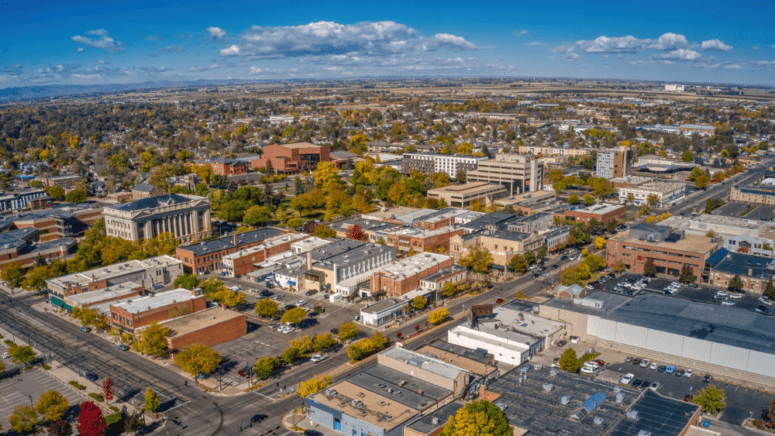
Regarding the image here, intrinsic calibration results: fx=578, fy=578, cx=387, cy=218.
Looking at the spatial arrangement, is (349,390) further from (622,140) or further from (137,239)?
(622,140)

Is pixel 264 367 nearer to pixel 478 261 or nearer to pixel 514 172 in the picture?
pixel 478 261

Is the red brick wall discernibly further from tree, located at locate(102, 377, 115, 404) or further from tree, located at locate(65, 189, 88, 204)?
tree, located at locate(65, 189, 88, 204)

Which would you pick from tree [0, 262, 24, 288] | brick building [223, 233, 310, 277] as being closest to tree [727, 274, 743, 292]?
brick building [223, 233, 310, 277]

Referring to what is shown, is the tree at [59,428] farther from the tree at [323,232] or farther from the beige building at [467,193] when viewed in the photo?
the beige building at [467,193]

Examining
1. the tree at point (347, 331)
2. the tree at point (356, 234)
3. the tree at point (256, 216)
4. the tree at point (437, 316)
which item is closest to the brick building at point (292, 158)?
the tree at point (256, 216)

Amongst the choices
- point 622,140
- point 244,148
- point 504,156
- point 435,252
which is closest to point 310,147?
point 244,148

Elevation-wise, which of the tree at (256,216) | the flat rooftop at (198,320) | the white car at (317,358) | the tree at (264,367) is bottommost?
the white car at (317,358)
